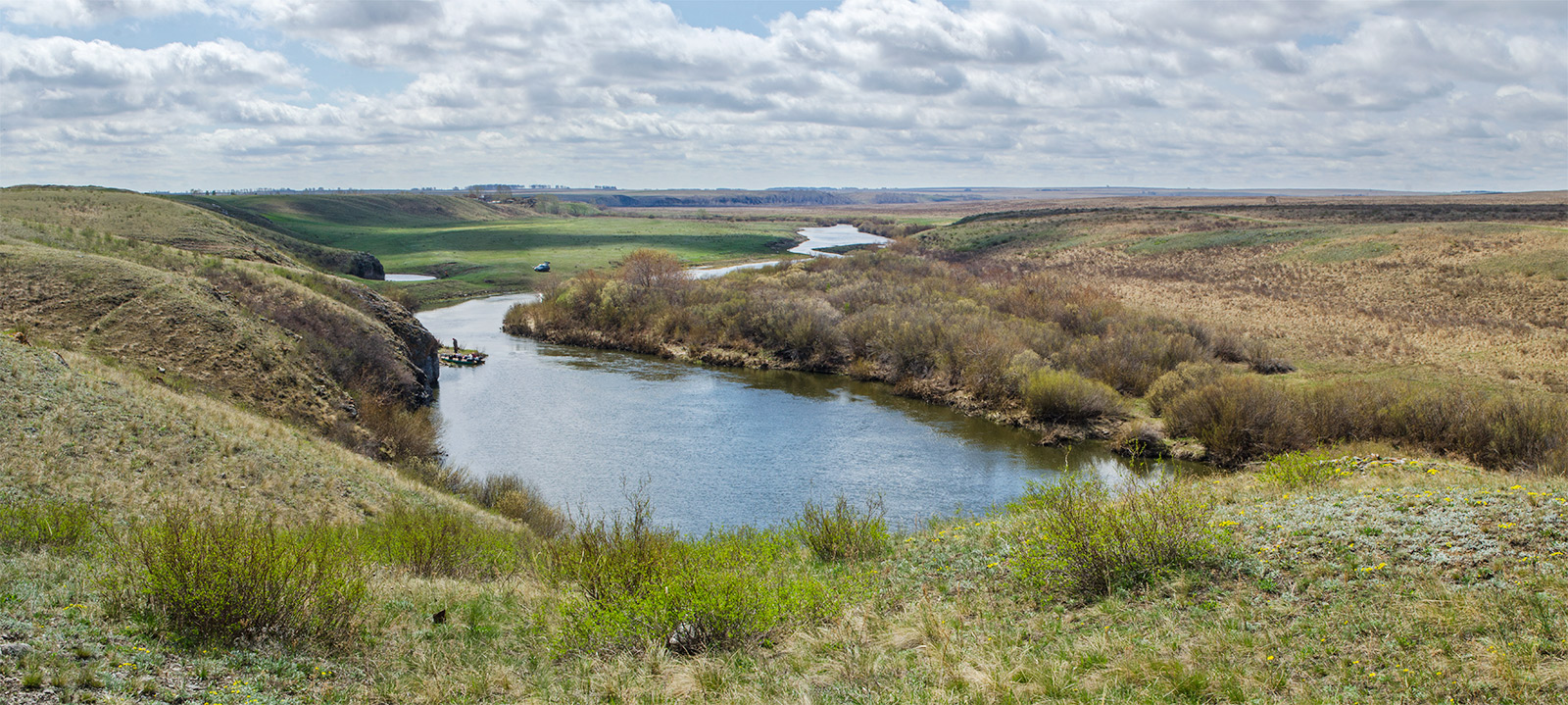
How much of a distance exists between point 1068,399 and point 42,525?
95.2 ft

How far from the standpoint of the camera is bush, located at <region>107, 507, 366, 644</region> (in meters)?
8.01

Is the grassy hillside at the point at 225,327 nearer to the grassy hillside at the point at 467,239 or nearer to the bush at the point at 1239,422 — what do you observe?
the bush at the point at 1239,422

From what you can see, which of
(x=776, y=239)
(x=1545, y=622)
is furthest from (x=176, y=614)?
(x=776, y=239)

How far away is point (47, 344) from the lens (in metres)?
21.4

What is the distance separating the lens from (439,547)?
42.9 feet

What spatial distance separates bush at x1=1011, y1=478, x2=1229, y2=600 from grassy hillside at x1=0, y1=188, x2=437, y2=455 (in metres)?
19.4

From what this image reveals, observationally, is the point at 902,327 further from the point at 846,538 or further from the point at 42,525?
the point at 42,525

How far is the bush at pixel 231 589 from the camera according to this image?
315 inches

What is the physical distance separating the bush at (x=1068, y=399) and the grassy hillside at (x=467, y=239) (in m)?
50.5

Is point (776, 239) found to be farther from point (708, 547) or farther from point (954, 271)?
point (708, 547)

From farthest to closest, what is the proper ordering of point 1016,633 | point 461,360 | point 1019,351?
point 461,360 → point 1019,351 → point 1016,633

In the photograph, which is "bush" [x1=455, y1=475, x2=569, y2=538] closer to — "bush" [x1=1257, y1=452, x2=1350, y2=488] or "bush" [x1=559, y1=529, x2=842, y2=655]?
"bush" [x1=559, y1=529, x2=842, y2=655]

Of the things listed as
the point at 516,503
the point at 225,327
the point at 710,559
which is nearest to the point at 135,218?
the point at 225,327

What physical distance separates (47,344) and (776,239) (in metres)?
107
